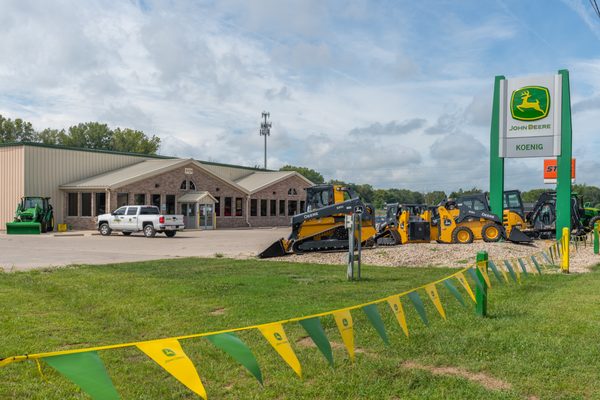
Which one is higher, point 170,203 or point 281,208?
point 170,203

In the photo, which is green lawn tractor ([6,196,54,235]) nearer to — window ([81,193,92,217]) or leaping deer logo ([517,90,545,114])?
window ([81,193,92,217])

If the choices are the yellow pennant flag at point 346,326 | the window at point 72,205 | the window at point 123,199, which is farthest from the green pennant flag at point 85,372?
the window at point 72,205

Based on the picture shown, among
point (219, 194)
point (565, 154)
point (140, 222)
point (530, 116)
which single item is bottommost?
point (140, 222)

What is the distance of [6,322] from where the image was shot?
24.9ft

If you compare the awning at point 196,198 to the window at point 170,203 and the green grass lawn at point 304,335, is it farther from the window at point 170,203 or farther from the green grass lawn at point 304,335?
the green grass lawn at point 304,335

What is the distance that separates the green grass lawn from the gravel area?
3.65 meters

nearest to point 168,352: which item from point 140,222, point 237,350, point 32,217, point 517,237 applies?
point 237,350

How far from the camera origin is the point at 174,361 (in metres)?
3.51

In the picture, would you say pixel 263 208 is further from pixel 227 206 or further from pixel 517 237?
pixel 517 237

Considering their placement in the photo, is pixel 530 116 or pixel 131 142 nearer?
pixel 530 116

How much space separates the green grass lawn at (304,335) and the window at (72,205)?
2839cm

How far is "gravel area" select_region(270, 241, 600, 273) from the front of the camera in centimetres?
1593

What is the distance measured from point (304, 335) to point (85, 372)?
403 centimetres

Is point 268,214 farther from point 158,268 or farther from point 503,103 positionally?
point 158,268
